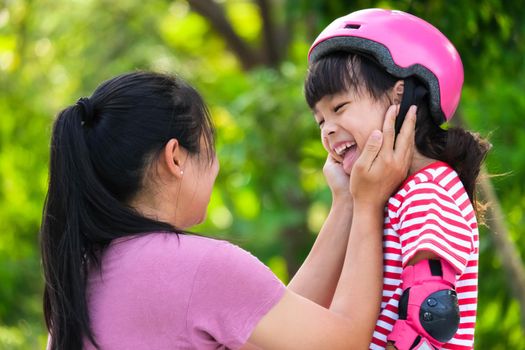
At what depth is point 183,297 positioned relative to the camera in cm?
232

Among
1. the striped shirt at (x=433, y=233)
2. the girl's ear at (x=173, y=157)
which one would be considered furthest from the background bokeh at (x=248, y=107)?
the striped shirt at (x=433, y=233)

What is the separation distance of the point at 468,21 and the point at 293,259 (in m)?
4.43

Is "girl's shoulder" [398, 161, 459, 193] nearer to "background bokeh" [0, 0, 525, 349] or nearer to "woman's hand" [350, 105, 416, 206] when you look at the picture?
"woman's hand" [350, 105, 416, 206]

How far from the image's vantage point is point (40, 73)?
32.3 ft

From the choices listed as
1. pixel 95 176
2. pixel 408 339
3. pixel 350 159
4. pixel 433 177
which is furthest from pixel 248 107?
A: pixel 408 339

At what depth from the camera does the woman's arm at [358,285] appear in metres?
2.33

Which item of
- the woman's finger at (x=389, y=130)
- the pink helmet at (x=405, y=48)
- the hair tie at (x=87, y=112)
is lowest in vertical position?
the hair tie at (x=87, y=112)

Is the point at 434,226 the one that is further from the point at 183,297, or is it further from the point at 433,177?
the point at 183,297

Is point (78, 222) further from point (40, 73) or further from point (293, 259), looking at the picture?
point (40, 73)

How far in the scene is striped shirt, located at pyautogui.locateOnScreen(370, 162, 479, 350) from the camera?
2.46 metres

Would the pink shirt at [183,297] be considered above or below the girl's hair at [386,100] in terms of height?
below

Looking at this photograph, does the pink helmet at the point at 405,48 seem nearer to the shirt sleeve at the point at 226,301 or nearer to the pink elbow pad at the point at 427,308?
the pink elbow pad at the point at 427,308

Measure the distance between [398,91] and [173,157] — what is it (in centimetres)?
70

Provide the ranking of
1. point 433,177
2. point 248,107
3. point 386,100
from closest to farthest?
1. point 433,177
2. point 386,100
3. point 248,107
